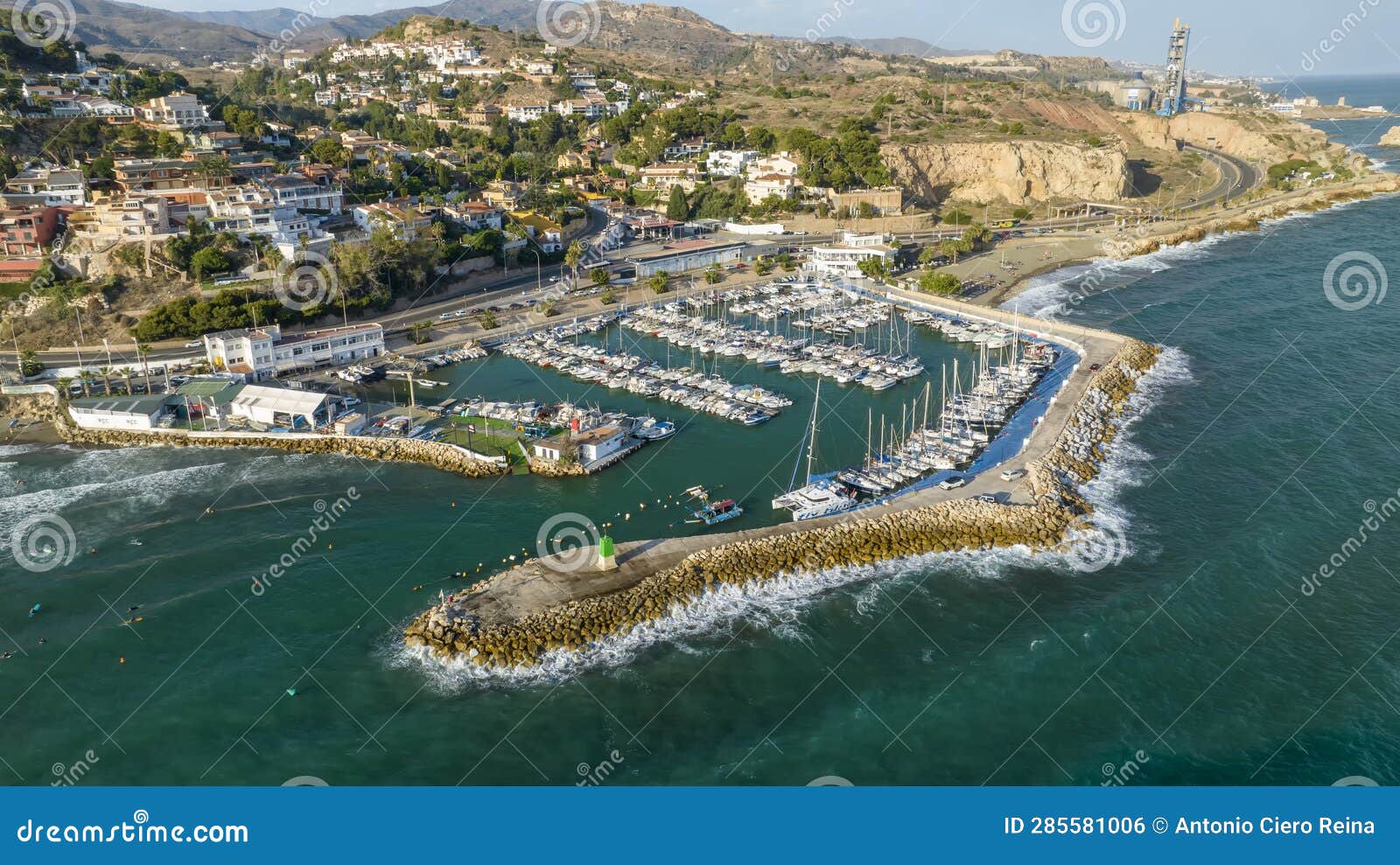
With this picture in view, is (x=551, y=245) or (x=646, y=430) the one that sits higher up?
(x=551, y=245)

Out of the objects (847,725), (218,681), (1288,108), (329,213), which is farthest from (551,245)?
(1288,108)

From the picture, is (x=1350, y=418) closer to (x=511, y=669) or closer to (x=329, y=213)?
(x=511, y=669)

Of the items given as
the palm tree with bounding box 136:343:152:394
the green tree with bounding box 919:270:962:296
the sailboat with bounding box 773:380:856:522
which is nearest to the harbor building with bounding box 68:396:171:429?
the palm tree with bounding box 136:343:152:394

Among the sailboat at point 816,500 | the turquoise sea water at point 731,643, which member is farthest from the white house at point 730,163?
the sailboat at point 816,500

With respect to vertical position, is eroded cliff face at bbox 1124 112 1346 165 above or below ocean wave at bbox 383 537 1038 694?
above

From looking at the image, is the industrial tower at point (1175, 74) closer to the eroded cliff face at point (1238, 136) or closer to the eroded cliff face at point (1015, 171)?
the eroded cliff face at point (1238, 136)

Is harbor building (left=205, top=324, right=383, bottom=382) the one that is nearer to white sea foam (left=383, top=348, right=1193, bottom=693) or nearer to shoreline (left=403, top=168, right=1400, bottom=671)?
shoreline (left=403, top=168, right=1400, bottom=671)

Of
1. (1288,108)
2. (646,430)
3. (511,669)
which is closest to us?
(511,669)
